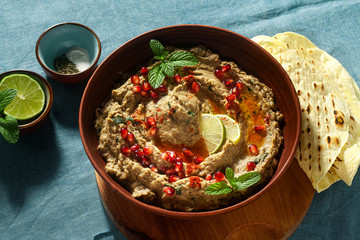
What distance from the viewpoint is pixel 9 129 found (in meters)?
5.60

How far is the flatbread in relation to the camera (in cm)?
527

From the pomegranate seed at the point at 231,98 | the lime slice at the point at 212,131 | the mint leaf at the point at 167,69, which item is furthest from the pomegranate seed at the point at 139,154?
the pomegranate seed at the point at 231,98

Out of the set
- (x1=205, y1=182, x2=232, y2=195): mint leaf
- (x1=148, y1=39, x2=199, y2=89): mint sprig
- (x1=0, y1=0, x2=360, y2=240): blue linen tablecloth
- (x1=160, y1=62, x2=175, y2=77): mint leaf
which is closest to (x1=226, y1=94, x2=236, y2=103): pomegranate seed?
(x1=148, y1=39, x2=199, y2=89): mint sprig

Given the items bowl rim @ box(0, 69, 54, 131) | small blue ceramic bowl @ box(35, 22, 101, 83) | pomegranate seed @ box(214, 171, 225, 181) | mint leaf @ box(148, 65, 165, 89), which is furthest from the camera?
small blue ceramic bowl @ box(35, 22, 101, 83)

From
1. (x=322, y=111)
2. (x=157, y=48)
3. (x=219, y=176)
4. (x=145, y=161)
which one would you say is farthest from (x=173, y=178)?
(x=322, y=111)

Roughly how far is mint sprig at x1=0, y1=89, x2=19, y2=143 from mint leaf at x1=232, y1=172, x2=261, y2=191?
277 centimetres

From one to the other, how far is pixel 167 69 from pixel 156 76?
0.15 meters

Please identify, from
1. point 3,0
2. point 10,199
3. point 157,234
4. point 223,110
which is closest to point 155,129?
point 223,110

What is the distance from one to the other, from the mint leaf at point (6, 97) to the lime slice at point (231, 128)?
8.39 feet

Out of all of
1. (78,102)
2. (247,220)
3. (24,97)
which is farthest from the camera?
(78,102)

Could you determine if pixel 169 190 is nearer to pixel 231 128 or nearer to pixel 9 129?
pixel 231 128

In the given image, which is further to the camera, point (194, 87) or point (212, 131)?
point (194, 87)

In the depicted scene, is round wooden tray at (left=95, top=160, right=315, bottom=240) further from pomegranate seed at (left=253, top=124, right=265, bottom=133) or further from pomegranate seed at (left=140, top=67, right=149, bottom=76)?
pomegranate seed at (left=140, top=67, right=149, bottom=76)

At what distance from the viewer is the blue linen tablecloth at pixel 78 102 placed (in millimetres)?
5820
